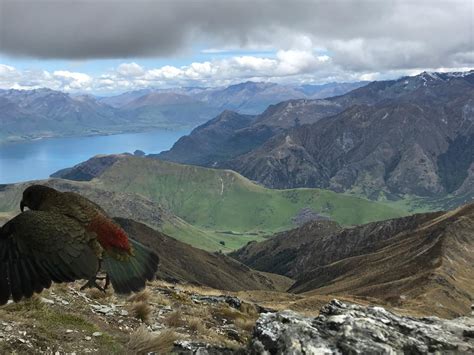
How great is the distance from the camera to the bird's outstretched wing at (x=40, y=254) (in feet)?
24.8

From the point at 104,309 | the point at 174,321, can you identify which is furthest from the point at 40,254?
the point at 174,321

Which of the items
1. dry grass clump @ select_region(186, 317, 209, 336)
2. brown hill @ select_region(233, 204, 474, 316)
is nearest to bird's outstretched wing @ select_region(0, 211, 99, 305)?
dry grass clump @ select_region(186, 317, 209, 336)

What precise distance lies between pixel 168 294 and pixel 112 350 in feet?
44.4

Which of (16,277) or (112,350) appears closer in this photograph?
(16,277)

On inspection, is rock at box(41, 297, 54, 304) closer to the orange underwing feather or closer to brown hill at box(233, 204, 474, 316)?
the orange underwing feather

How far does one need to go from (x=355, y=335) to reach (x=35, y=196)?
23.3ft

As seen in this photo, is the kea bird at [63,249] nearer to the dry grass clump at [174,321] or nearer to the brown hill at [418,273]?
the dry grass clump at [174,321]

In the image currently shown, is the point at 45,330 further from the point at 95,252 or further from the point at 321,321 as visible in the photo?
the point at 321,321

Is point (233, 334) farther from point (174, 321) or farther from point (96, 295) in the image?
point (96, 295)

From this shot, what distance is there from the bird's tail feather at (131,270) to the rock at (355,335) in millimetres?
2940

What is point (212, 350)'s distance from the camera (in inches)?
434

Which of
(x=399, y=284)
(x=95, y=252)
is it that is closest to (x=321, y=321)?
(x=95, y=252)

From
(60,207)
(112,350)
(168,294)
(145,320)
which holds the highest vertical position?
(60,207)

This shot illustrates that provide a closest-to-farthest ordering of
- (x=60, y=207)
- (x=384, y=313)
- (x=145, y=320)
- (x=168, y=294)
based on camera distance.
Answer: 1. (x=60, y=207)
2. (x=384, y=313)
3. (x=145, y=320)
4. (x=168, y=294)
